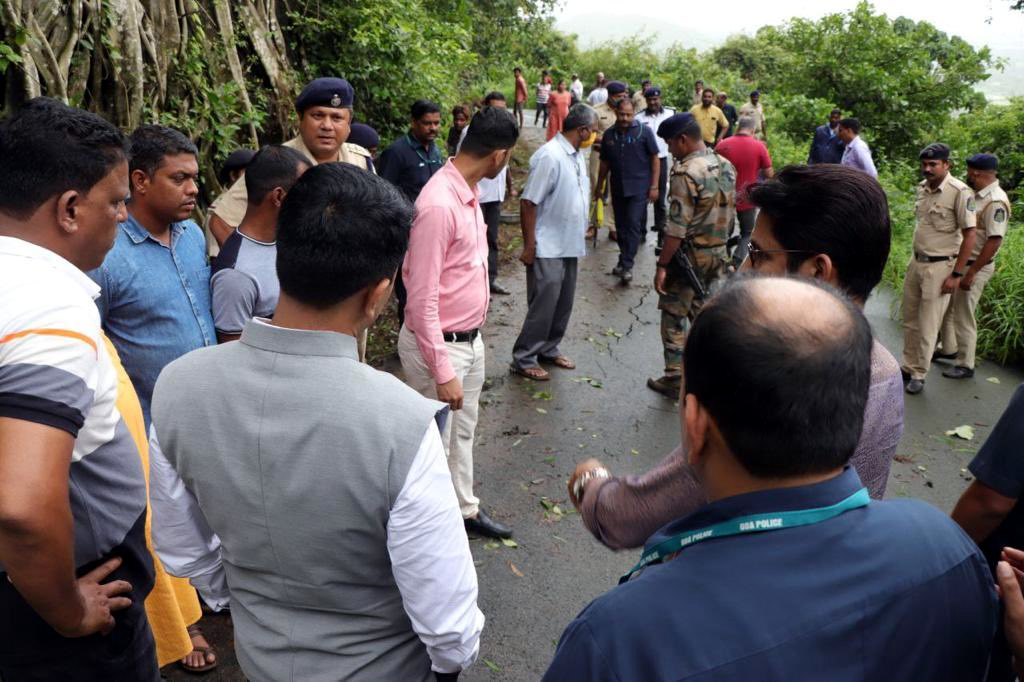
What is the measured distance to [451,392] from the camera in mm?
3410

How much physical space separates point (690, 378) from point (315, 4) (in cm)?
804

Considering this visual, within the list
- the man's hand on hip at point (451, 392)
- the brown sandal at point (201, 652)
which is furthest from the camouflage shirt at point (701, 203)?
the brown sandal at point (201, 652)

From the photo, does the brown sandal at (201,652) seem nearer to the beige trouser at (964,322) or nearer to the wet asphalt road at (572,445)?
the wet asphalt road at (572,445)

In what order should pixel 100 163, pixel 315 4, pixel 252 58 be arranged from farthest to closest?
pixel 315 4
pixel 252 58
pixel 100 163

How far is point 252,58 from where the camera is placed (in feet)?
22.6

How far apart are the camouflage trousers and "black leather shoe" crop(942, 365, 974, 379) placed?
259 cm

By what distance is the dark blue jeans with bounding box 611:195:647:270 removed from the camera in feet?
27.5

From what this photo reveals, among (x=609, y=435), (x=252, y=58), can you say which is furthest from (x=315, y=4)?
(x=609, y=435)

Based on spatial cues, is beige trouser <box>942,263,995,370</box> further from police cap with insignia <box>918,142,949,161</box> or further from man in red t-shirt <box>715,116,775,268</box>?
man in red t-shirt <box>715,116,775,268</box>

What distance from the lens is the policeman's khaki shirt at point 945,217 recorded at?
6070 mm

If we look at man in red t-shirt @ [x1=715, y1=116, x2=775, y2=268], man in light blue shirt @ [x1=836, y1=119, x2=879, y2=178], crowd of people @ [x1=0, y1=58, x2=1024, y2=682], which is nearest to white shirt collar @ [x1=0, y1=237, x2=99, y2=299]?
crowd of people @ [x1=0, y1=58, x2=1024, y2=682]

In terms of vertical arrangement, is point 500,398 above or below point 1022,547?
below

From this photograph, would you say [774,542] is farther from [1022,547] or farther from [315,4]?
[315,4]

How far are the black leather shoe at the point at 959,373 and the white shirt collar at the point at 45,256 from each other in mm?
6994
